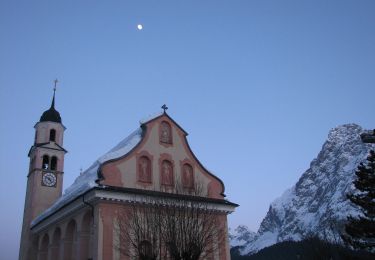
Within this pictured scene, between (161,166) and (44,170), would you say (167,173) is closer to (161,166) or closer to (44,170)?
(161,166)

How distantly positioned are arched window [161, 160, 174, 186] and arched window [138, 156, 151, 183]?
1.08 meters

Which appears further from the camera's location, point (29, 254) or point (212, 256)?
point (29, 254)

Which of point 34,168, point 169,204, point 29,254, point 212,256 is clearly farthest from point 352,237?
point 34,168

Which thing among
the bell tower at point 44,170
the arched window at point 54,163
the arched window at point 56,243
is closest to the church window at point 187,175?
the arched window at point 56,243

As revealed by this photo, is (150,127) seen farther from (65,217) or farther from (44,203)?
(44,203)

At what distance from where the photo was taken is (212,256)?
30.4m

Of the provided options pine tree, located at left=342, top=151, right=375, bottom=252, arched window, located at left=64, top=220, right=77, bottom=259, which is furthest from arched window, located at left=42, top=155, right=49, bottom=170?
pine tree, located at left=342, top=151, right=375, bottom=252

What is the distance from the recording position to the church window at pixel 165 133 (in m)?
33.1

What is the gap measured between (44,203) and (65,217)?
44.6 feet

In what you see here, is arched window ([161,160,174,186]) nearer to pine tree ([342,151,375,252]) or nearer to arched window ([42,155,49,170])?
pine tree ([342,151,375,252])

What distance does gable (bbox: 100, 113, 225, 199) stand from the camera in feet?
97.5

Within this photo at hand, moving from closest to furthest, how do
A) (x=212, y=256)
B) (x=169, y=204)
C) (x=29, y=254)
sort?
(x=169, y=204), (x=212, y=256), (x=29, y=254)

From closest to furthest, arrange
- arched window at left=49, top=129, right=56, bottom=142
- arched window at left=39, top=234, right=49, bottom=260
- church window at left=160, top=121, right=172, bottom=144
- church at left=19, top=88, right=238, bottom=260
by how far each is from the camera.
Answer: church at left=19, top=88, right=238, bottom=260 < church window at left=160, top=121, right=172, bottom=144 < arched window at left=39, top=234, right=49, bottom=260 < arched window at left=49, top=129, right=56, bottom=142

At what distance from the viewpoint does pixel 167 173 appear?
1262 inches
